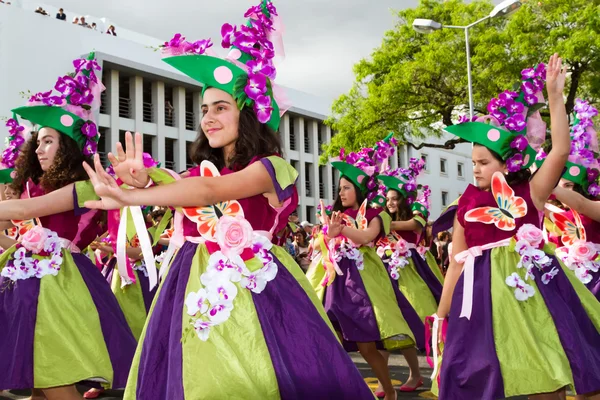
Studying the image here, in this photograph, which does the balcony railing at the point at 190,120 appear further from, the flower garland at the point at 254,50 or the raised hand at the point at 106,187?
the raised hand at the point at 106,187

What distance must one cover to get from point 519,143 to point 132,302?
4.42 meters

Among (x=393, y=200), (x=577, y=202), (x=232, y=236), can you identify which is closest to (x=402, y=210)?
(x=393, y=200)

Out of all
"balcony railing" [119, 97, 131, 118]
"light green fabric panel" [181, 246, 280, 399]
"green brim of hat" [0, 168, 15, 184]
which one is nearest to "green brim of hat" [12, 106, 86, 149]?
"green brim of hat" [0, 168, 15, 184]

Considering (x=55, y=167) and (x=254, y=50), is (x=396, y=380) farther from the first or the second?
(x=254, y=50)

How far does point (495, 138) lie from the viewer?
383 cm

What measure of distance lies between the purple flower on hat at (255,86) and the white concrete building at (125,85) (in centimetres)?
1746

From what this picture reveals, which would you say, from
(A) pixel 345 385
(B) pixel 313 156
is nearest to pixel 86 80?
(A) pixel 345 385

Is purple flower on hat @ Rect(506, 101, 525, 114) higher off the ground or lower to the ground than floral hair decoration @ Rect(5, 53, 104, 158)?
lower

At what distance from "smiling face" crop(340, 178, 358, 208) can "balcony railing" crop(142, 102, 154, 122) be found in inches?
850

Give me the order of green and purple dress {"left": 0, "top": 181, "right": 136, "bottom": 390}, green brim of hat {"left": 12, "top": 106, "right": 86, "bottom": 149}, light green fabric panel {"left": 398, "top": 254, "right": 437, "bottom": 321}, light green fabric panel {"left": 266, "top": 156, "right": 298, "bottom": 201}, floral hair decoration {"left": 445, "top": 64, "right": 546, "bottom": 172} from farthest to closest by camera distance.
Result: light green fabric panel {"left": 398, "top": 254, "right": 437, "bottom": 321}, green brim of hat {"left": 12, "top": 106, "right": 86, "bottom": 149}, floral hair decoration {"left": 445, "top": 64, "right": 546, "bottom": 172}, green and purple dress {"left": 0, "top": 181, "right": 136, "bottom": 390}, light green fabric panel {"left": 266, "top": 156, "right": 298, "bottom": 201}

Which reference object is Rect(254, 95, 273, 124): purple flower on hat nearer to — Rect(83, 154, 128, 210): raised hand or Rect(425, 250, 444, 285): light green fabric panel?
Rect(83, 154, 128, 210): raised hand

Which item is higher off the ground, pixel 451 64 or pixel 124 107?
pixel 124 107

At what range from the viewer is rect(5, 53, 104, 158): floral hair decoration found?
4.29 metres

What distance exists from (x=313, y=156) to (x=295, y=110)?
321cm
